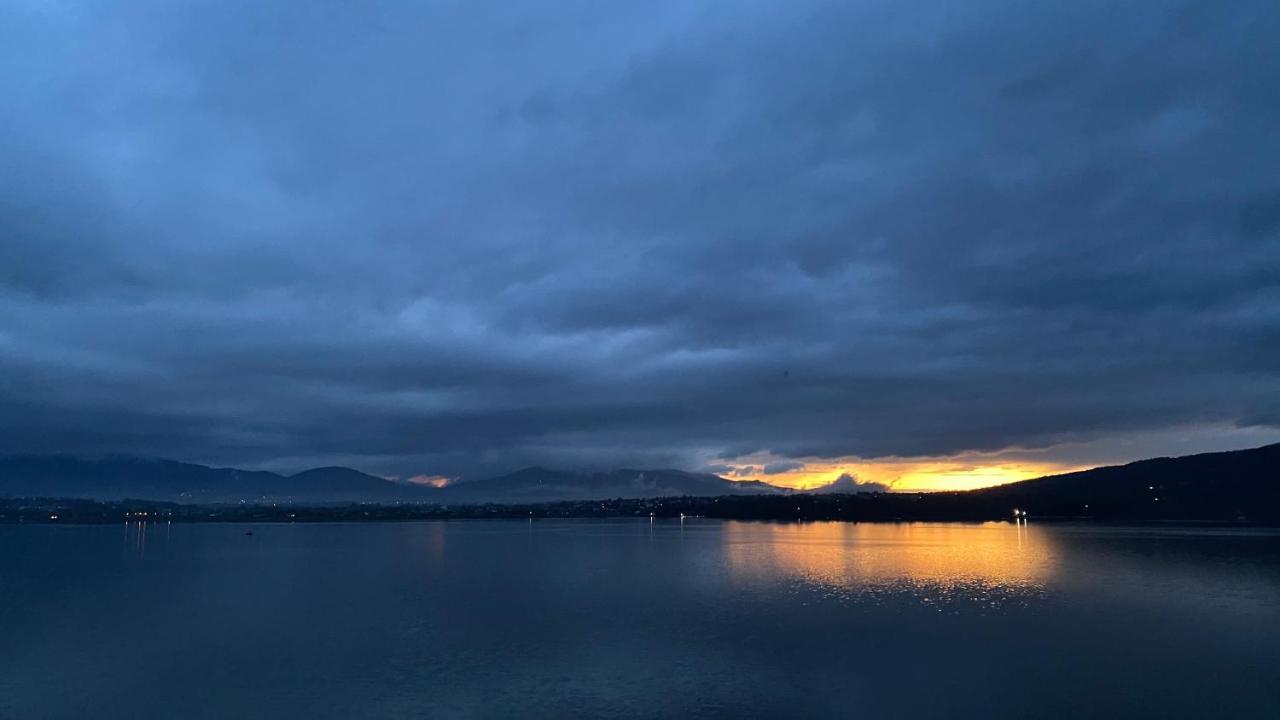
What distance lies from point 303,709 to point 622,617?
2022cm

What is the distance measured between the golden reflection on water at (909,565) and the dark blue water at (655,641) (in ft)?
2.09

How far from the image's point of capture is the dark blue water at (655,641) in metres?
27.3

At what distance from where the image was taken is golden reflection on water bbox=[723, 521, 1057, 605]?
5631 cm

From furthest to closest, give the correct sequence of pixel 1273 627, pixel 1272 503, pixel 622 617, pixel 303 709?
pixel 1272 503 → pixel 622 617 → pixel 1273 627 → pixel 303 709

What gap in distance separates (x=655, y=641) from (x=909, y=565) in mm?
45911

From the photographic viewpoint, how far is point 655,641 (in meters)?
36.8

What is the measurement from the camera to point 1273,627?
4025 cm

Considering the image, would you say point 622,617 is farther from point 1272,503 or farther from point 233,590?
point 1272,503

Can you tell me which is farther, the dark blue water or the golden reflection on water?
the golden reflection on water

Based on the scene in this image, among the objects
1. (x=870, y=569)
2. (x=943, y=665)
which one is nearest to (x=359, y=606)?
(x=943, y=665)

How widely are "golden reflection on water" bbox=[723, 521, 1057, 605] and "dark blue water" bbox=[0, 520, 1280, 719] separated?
2.09ft

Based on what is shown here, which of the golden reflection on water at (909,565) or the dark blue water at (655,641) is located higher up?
the dark blue water at (655,641)

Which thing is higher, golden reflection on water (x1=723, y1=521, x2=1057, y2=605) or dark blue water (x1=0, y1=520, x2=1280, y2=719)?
dark blue water (x1=0, y1=520, x2=1280, y2=719)

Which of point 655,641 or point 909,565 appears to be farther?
point 909,565
